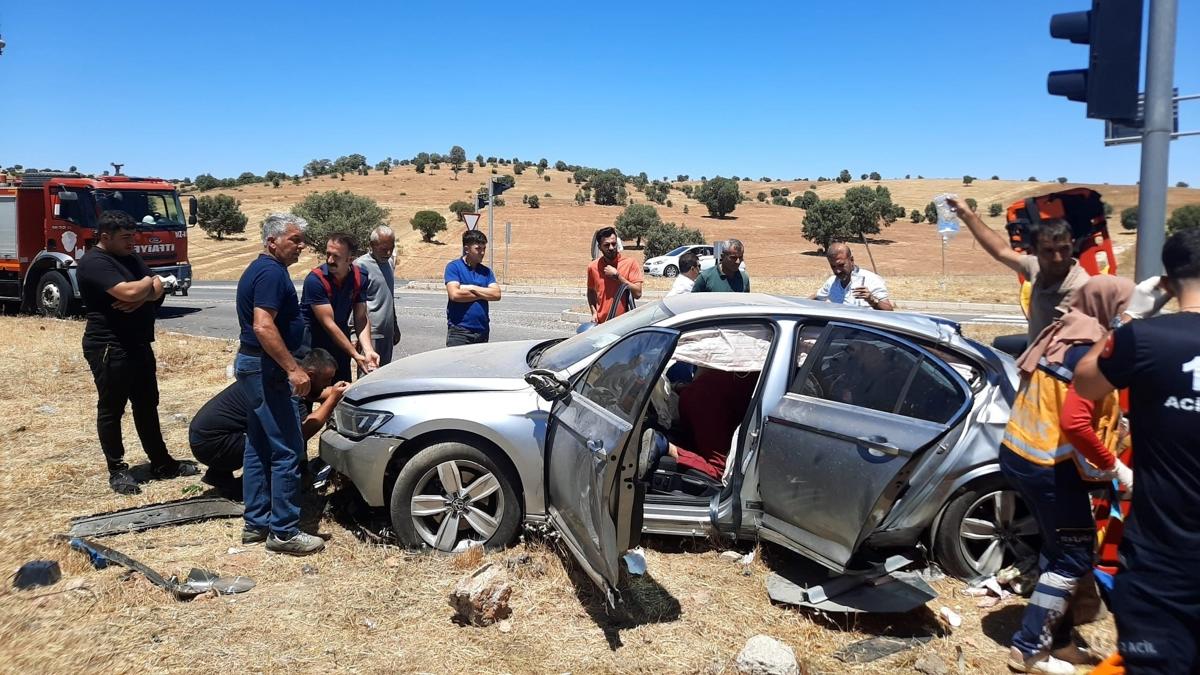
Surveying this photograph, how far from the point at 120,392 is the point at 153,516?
1006 mm

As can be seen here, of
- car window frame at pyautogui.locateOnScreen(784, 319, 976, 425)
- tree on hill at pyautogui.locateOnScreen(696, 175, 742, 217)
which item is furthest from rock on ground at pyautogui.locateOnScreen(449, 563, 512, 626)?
tree on hill at pyautogui.locateOnScreen(696, 175, 742, 217)

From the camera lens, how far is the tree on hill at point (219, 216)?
48438mm

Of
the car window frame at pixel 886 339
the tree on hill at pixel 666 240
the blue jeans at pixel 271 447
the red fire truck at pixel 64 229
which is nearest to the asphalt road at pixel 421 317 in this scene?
the red fire truck at pixel 64 229

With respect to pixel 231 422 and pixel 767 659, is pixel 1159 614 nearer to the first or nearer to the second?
pixel 767 659

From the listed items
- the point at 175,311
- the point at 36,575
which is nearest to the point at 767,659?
the point at 36,575

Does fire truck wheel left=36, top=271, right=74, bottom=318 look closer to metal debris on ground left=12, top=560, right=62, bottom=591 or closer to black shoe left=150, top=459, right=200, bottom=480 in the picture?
black shoe left=150, top=459, right=200, bottom=480

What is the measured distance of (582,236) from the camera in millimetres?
49156

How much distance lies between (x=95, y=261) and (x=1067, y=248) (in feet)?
18.8

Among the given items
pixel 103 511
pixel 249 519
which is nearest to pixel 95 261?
pixel 103 511

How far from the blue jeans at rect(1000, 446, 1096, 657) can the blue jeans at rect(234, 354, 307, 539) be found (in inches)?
148

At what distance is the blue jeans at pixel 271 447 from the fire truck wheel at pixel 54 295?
13241mm

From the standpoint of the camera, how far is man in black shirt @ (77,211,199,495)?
519cm

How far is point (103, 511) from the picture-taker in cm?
513

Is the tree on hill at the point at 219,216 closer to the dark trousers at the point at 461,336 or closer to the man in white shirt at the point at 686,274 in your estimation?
the dark trousers at the point at 461,336
